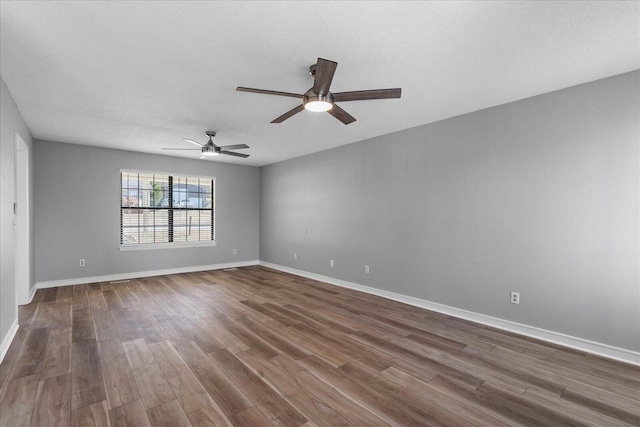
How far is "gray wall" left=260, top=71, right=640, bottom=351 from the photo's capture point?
8.91ft

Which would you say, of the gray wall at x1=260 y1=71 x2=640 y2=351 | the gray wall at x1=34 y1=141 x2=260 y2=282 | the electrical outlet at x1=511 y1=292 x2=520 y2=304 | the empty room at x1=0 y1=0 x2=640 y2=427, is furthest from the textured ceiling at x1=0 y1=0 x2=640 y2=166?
the electrical outlet at x1=511 y1=292 x2=520 y2=304

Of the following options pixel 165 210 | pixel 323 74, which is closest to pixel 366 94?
pixel 323 74

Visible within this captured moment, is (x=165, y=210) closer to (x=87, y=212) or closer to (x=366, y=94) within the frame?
(x=87, y=212)

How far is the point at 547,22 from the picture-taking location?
1993 mm

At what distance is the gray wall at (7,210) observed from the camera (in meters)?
2.70

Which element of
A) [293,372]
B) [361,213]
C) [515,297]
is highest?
[361,213]

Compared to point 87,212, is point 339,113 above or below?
above

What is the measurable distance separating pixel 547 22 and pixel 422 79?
0.98 m

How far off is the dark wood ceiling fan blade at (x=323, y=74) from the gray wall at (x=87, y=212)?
513 cm

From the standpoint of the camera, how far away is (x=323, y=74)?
7.02 ft

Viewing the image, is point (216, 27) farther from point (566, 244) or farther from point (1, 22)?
point (566, 244)

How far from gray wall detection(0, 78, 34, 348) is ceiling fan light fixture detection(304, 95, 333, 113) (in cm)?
284

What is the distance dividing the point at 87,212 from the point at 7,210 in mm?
2840

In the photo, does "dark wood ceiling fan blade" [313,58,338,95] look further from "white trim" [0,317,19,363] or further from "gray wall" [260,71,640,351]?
"white trim" [0,317,19,363]
